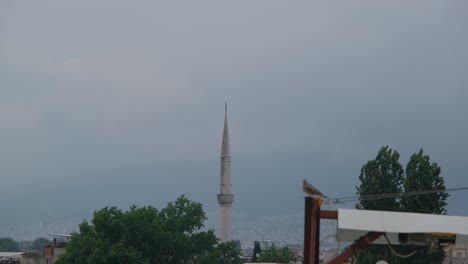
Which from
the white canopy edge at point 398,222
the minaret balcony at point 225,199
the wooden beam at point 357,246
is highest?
the minaret balcony at point 225,199

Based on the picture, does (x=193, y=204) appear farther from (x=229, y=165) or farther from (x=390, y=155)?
(x=390, y=155)

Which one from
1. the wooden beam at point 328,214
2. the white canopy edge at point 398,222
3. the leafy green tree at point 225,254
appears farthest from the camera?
the leafy green tree at point 225,254

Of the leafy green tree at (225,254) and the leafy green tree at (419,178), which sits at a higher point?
the leafy green tree at (419,178)

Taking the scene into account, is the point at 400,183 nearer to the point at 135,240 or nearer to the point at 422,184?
the point at 422,184

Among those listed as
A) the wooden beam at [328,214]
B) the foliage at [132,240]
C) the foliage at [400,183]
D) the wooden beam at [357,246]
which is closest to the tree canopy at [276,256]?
the foliage at [132,240]

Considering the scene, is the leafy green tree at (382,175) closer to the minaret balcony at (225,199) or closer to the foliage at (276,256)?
the foliage at (276,256)

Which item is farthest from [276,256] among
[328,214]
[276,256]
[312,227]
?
[312,227]

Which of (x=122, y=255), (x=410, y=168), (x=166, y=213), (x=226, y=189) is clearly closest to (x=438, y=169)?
(x=410, y=168)

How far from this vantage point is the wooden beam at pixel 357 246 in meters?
12.2

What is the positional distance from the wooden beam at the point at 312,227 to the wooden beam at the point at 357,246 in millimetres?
326

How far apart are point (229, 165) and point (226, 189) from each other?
2.83 meters

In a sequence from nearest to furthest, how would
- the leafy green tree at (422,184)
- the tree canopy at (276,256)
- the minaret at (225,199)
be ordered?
the leafy green tree at (422,184) → the tree canopy at (276,256) → the minaret at (225,199)

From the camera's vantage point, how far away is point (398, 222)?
39.3 ft

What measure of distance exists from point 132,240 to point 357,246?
201 ft
